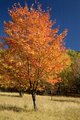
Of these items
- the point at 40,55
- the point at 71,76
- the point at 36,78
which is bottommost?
the point at 36,78

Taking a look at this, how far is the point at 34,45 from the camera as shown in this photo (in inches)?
911

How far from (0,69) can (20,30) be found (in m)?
3.60

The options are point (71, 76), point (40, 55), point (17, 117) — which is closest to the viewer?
point (17, 117)

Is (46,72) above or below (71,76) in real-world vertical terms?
below

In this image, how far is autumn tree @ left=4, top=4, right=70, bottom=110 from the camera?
23.2 m

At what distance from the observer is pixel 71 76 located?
2965 inches

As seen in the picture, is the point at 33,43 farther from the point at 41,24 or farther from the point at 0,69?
the point at 0,69

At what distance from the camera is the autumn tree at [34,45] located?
76.0 ft

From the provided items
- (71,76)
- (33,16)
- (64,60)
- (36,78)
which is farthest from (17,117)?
(71,76)

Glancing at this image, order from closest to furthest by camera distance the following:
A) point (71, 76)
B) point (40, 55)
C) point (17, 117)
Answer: point (17, 117), point (40, 55), point (71, 76)

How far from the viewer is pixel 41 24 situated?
77.2ft

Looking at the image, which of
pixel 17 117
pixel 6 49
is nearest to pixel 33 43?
pixel 6 49

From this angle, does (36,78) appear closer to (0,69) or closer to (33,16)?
(0,69)

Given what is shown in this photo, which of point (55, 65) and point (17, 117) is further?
point (55, 65)
